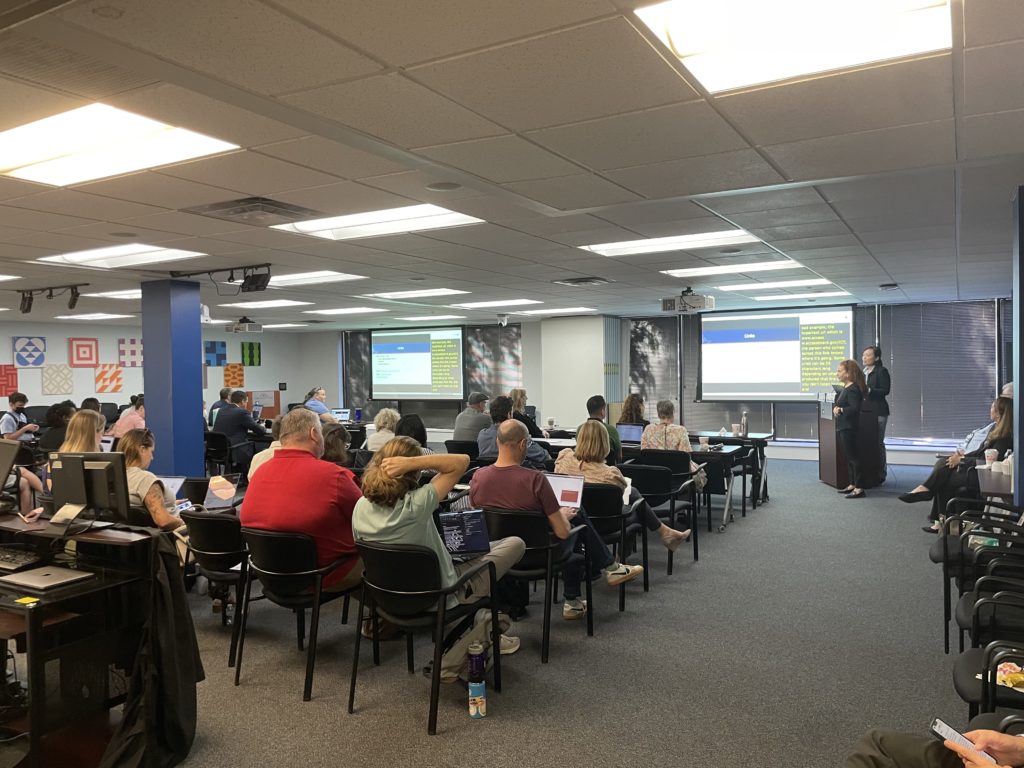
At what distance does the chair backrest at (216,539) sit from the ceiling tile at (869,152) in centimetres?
337

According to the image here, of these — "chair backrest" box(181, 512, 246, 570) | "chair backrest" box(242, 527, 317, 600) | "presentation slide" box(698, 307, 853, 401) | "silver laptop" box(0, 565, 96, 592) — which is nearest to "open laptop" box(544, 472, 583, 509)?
"chair backrest" box(242, 527, 317, 600)

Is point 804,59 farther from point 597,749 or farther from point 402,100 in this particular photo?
point 597,749

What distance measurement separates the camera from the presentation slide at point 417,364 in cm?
1545

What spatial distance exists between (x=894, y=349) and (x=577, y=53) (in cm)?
1119

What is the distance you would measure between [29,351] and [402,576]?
12693 mm

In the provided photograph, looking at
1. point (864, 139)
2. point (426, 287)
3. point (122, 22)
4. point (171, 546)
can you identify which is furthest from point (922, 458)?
point (122, 22)

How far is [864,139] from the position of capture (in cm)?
317

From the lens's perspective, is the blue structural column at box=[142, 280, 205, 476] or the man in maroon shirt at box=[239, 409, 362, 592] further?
the blue structural column at box=[142, 280, 205, 476]

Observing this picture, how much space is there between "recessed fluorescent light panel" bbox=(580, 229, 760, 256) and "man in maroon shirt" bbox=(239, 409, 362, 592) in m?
3.35

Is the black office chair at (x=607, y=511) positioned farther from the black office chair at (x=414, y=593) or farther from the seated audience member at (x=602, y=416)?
the seated audience member at (x=602, y=416)

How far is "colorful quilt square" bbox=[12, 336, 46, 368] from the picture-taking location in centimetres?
1254

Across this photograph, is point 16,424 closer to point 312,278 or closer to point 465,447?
point 312,278

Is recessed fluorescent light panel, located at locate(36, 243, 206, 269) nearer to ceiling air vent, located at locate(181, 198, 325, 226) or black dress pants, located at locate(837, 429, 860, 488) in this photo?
ceiling air vent, located at locate(181, 198, 325, 226)

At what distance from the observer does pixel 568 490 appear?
13.8 feet
